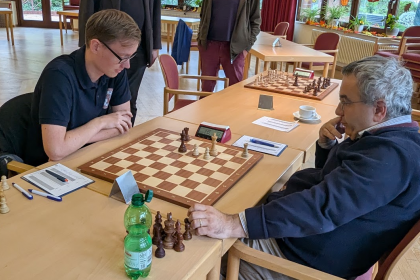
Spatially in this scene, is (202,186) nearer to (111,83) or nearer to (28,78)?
(111,83)

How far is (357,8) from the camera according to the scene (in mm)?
7168

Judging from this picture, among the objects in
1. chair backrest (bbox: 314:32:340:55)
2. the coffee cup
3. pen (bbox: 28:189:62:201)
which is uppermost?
chair backrest (bbox: 314:32:340:55)

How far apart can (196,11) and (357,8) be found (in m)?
4.17

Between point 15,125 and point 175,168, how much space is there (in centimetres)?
78

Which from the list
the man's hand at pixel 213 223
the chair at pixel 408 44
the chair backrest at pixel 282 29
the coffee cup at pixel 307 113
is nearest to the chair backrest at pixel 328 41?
the chair at pixel 408 44

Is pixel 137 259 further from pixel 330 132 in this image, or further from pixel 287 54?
pixel 287 54

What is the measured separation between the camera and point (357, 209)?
108cm

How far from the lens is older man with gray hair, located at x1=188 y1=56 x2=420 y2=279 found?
1066mm

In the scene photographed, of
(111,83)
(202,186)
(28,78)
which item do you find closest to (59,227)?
(202,186)

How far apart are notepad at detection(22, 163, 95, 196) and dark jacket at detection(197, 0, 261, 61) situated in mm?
2625

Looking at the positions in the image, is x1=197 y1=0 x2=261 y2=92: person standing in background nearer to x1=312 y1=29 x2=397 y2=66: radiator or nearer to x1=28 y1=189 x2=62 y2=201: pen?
x1=28 y1=189 x2=62 y2=201: pen

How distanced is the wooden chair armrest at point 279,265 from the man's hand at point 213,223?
0.16 feet

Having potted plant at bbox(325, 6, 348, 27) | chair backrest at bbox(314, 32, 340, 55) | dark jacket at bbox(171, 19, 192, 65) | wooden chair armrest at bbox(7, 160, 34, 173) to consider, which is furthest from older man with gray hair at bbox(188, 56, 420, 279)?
potted plant at bbox(325, 6, 348, 27)

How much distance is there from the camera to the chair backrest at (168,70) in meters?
2.89
